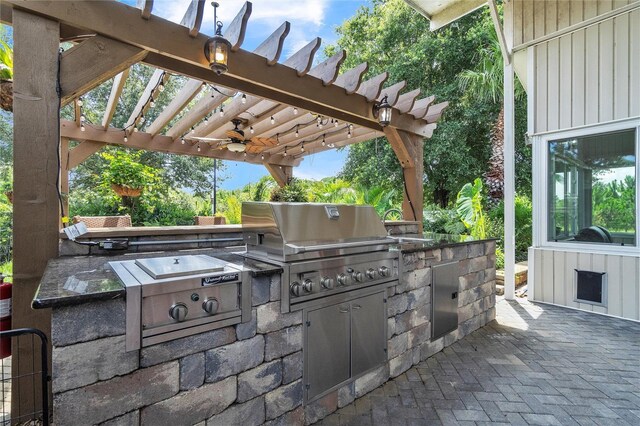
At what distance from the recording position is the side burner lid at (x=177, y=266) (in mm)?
1481

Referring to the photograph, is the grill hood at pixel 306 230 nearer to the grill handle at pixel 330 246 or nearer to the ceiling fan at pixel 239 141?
the grill handle at pixel 330 246

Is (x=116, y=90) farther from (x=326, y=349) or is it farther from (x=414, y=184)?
(x=414, y=184)

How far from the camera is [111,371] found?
4.37ft

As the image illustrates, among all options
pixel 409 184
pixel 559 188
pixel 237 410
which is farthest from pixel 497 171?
pixel 237 410

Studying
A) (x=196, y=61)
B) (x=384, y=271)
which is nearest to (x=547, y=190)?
(x=384, y=271)

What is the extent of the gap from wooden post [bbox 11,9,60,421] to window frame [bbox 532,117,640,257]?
5437mm

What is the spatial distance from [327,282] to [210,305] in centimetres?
77

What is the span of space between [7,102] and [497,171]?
26.9 ft

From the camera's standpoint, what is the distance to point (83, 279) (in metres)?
1.49

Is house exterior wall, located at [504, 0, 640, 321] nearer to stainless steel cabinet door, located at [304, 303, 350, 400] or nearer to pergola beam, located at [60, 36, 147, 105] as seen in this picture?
stainless steel cabinet door, located at [304, 303, 350, 400]

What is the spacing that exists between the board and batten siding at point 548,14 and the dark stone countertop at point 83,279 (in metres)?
5.22

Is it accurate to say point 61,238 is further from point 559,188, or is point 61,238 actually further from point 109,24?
point 559,188

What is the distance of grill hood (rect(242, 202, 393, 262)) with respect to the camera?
6.61 ft

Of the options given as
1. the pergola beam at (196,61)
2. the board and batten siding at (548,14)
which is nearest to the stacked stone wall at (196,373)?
the pergola beam at (196,61)
